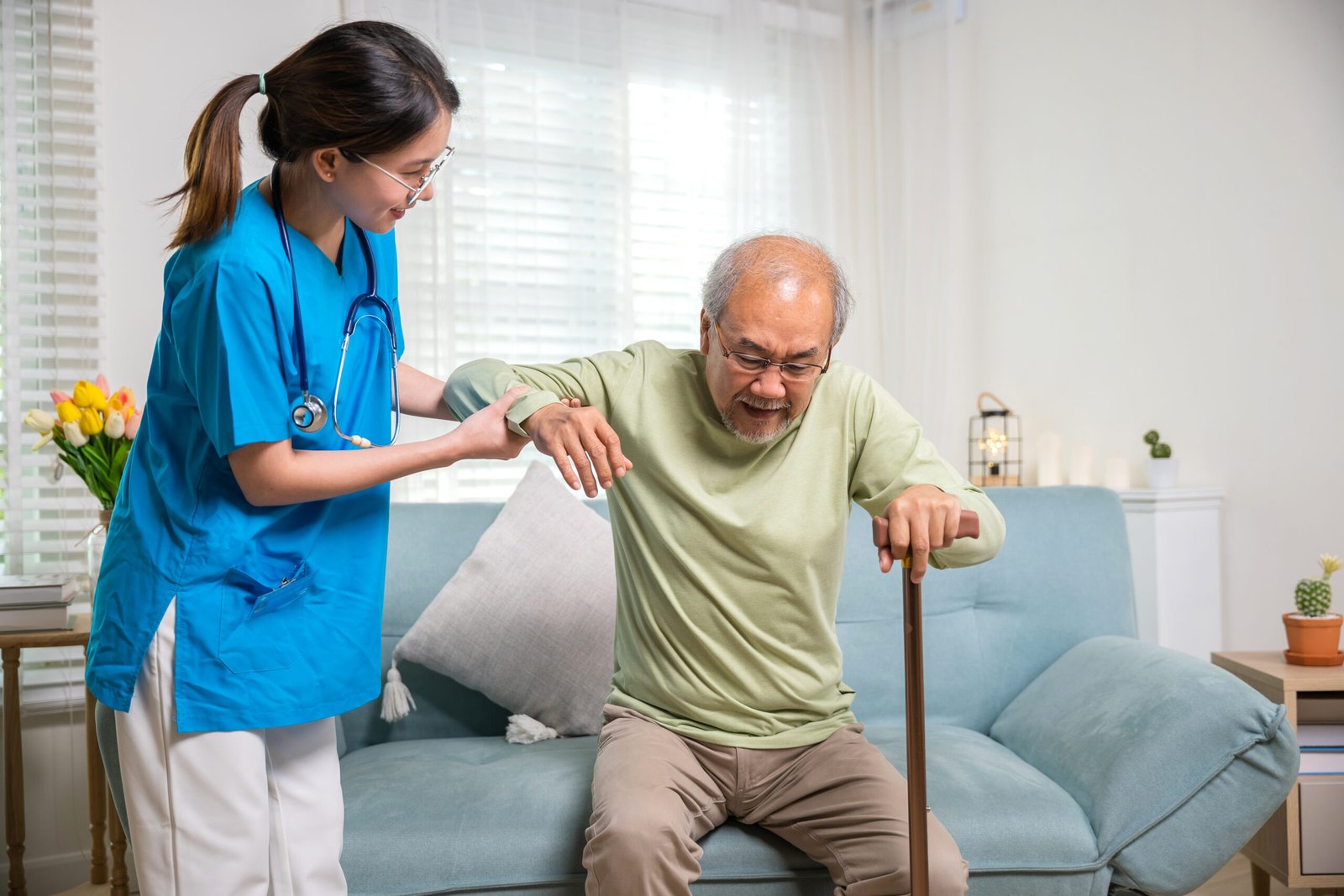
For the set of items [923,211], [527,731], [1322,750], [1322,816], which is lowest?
[1322,816]

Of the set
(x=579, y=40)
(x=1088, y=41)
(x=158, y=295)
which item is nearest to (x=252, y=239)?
(x=158, y=295)

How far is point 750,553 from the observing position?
5.42ft

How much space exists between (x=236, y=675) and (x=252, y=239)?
1.63 feet

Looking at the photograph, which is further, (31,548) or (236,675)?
(31,548)

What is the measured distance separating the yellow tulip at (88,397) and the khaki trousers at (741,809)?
54.3 inches

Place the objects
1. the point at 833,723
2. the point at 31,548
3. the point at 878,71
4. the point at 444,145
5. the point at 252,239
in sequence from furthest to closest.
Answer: the point at 878,71 → the point at 31,548 → the point at 833,723 → the point at 444,145 → the point at 252,239

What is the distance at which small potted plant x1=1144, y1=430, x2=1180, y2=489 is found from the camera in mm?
3014

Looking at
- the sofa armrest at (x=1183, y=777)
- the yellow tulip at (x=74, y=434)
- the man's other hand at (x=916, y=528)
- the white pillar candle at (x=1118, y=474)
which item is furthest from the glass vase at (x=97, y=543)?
the white pillar candle at (x=1118, y=474)

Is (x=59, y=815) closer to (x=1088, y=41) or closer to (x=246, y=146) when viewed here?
(x=246, y=146)

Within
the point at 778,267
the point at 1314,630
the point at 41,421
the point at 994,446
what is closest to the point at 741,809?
the point at 778,267

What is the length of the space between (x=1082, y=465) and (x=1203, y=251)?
2.36 feet

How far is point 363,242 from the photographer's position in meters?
1.39

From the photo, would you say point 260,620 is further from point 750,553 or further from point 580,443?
point 750,553

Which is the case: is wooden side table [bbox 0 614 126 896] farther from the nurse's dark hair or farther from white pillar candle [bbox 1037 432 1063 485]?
white pillar candle [bbox 1037 432 1063 485]
